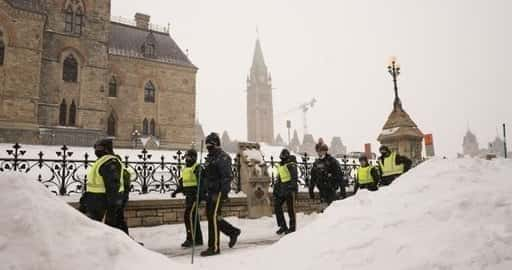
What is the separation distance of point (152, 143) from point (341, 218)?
2670cm

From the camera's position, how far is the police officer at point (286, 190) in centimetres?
704

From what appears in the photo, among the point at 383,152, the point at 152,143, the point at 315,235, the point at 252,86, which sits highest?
the point at 252,86

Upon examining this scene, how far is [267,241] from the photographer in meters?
6.49

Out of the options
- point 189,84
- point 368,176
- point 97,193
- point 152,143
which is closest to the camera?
point 97,193

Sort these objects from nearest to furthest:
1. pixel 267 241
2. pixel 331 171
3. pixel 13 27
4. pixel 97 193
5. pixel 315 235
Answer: pixel 315 235, pixel 97 193, pixel 267 241, pixel 331 171, pixel 13 27

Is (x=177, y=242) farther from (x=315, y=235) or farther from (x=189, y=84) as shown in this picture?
(x=189, y=84)

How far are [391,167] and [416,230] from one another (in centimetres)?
465

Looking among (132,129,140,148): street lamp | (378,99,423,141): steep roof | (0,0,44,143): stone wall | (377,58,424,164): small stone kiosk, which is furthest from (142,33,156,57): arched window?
(377,58,424,164): small stone kiosk

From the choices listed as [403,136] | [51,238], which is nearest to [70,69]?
[403,136]

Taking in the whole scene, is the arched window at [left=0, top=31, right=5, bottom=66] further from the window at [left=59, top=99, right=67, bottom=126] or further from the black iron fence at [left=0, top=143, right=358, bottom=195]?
the black iron fence at [left=0, top=143, right=358, bottom=195]

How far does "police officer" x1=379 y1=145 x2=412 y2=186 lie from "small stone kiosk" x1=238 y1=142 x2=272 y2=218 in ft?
10.3

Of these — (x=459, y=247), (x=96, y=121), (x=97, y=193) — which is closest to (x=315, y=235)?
(x=459, y=247)

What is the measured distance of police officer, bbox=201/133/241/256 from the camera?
17.1 feet

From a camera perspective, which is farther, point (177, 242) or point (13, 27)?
point (13, 27)
